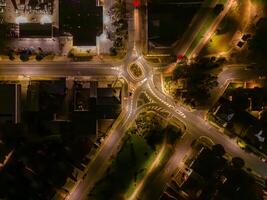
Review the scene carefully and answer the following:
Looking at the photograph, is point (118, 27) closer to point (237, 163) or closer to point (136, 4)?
point (136, 4)

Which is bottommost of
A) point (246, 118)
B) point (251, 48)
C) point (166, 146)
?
point (166, 146)

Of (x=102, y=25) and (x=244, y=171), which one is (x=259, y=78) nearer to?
(x=244, y=171)

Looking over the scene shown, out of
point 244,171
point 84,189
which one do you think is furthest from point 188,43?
point 84,189

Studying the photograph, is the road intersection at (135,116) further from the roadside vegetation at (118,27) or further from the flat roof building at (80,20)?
the flat roof building at (80,20)

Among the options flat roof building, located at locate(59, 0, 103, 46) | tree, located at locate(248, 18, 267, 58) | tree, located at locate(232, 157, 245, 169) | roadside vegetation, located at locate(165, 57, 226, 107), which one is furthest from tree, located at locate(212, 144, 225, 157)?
flat roof building, located at locate(59, 0, 103, 46)

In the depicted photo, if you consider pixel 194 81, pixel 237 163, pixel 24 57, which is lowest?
pixel 237 163

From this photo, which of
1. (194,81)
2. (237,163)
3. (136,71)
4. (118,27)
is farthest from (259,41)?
(118,27)

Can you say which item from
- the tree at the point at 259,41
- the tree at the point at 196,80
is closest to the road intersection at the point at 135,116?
the tree at the point at 196,80

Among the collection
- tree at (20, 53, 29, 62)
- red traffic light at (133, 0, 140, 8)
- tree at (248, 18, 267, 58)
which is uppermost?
red traffic light at (133, 0, 140, 8)

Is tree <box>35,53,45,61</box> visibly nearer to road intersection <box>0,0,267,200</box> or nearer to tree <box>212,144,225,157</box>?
road intersection <box>0,0,267,200</box>

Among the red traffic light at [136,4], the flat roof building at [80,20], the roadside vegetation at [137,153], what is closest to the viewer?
the flat roof building at [80,20]

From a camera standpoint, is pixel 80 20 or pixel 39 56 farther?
pixel 39 56
